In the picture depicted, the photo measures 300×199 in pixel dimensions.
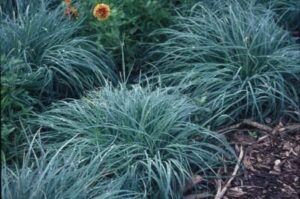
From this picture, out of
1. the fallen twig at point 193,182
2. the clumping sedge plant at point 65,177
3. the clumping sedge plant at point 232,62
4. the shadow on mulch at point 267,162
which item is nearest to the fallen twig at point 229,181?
the shadow on mulch at point 267,162

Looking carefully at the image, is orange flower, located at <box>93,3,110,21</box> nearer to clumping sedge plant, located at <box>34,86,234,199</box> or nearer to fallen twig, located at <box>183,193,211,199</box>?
clumping sedge plant, located at <box>34,86,234,199</box>

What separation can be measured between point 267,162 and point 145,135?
0.81m

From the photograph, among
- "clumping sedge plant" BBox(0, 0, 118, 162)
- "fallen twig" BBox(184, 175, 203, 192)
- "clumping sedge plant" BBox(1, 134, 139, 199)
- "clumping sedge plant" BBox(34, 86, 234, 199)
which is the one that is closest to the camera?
"clumping sedge plant" BBox(1, 134, 139, 199)

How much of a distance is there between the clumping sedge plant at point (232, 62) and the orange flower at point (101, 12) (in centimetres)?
46

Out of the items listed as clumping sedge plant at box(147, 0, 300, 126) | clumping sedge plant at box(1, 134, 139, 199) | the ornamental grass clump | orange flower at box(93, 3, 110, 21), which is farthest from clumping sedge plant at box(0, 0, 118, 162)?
clumping sedge plant at box(1, 134, 139, 199)

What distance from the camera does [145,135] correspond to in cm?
379

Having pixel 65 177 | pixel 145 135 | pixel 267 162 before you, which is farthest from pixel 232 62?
pixel 65 177

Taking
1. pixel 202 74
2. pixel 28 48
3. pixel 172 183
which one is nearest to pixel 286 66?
pixel 202 74

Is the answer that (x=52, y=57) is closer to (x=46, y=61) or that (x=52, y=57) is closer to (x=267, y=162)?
(x=46, y=61)

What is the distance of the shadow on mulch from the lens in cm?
382

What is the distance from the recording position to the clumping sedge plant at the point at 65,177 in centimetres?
327

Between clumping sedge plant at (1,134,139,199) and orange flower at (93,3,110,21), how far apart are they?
46.3 inches

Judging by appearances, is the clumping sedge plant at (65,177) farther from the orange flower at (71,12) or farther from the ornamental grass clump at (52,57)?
the orange flower at (71,12)

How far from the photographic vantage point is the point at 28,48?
460cm
